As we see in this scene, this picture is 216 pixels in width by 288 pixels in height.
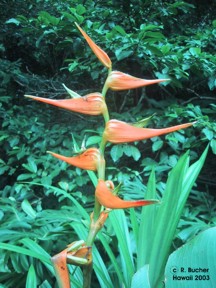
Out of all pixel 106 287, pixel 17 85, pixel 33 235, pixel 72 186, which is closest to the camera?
pixel 106 287

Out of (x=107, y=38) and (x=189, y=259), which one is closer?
(x=189, y=259)

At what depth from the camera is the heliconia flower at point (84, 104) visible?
41 centimetres

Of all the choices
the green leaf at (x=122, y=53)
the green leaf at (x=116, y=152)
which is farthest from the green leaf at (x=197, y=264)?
the green leaf at (x=122, y=53)

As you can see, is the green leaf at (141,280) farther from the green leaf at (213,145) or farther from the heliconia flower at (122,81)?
the green leaf at (213,145)

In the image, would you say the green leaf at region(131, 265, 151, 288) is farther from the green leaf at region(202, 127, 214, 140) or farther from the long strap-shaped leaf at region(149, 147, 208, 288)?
the green leaf at region(202, 127, 214, 140)

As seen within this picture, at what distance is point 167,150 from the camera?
162cm

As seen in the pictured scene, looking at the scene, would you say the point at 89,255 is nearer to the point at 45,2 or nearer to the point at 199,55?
the point at 199,55

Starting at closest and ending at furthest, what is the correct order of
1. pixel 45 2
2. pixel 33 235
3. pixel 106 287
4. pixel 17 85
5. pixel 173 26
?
1. pixel 106 287
2. pixel 33 235
3. pixel 173 26
4. pixel 17 85
5. pixel 45 2

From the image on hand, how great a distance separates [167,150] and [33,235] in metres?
0.84

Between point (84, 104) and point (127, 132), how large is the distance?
7 centimetres

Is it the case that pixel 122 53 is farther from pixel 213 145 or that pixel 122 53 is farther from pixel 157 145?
pixel 213 145

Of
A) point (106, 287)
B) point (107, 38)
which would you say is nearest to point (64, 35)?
point (107, 38)

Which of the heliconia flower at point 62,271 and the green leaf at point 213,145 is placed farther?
the green leaf at point 213,145

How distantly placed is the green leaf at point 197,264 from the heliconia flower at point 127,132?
0.40ft
